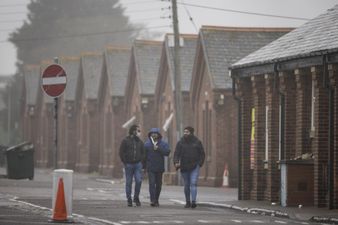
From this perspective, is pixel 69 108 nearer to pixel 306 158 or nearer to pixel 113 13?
pixel 306 158

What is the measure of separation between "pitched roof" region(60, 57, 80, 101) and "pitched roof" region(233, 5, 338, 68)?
48.1 metres

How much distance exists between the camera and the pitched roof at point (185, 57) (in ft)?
189

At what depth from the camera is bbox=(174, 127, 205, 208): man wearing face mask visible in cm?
3036

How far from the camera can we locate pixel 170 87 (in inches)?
2354

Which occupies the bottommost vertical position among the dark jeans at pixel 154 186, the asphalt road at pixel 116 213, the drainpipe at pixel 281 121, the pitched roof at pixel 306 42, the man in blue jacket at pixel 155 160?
the asphalt road at pixel 116 213

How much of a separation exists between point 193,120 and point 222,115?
14.3 ft

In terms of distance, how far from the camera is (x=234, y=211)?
96.3ft

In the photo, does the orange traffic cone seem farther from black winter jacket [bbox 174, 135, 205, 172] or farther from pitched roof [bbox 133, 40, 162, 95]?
pitched roof [bbox 133, 40, 162, 95]

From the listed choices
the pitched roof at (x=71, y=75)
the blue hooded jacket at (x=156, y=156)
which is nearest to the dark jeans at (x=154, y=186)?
the blue hooded jacket at (x=156, y=156)

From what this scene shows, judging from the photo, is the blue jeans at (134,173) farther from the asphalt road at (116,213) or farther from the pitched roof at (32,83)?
the pitched roof at (32,83)

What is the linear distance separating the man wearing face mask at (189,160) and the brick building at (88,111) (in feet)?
145

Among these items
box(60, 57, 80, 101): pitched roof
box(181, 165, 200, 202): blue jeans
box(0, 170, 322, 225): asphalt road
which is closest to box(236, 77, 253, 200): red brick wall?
box(0, 170, 322, 225): asphalt road

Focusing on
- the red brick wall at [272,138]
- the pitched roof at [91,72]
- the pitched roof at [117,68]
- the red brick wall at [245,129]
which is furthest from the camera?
the pitched roof at [91,72]

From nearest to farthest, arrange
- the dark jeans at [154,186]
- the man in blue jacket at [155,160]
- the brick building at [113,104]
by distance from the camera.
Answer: the dark jeans at [154,186], the man in blue jacket at [155,160], the brick building at [113,104]
